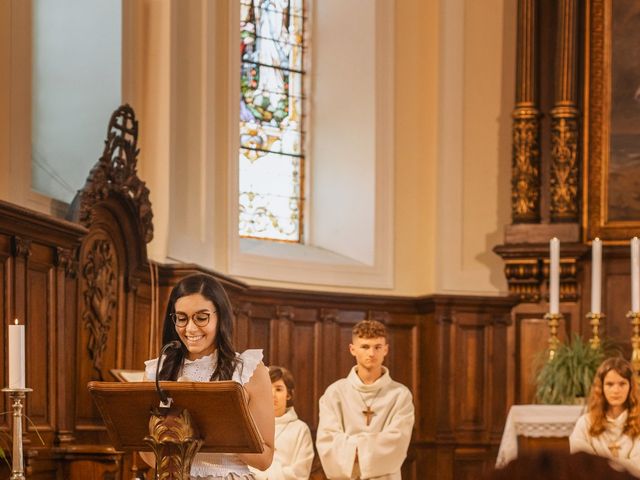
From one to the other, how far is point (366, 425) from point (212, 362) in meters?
3.95

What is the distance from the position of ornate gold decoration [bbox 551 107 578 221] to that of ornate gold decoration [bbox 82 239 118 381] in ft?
15.9

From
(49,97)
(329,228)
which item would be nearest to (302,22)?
(329,228)

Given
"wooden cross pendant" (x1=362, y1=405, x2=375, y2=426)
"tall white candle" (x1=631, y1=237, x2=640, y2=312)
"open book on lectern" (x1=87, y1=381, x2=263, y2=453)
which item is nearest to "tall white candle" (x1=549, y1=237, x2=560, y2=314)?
"tall white candle" (x1=631, y1=237, x2=640, y2=312)

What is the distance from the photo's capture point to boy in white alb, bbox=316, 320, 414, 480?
7535mm

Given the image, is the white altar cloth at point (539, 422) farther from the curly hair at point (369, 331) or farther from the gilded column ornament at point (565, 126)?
the gilded column ornament at point (565, 126)

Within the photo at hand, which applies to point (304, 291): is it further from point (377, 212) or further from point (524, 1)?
point (524, 1)

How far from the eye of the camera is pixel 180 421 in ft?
11.6

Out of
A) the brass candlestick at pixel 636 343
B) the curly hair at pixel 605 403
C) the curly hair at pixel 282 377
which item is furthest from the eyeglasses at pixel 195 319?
the brass candlestick at pixel 636 343

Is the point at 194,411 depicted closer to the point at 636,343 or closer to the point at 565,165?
the point at 636,343

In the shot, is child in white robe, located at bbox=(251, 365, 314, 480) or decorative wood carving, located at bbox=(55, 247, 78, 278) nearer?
child in white robe, located at bbox=(251, 365, 314, 480)

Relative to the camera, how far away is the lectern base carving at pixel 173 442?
11.6 feet

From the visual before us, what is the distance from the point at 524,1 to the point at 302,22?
219 cm

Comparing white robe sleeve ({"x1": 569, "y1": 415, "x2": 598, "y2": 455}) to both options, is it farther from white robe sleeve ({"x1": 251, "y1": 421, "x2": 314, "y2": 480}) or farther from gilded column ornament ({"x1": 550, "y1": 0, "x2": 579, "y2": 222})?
gilded column ornament ({"x1": 550, "y1": 0, "x2": 579, "y2": 222})

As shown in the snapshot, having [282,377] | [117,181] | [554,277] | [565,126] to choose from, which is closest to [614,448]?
[282,377]
